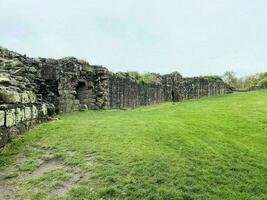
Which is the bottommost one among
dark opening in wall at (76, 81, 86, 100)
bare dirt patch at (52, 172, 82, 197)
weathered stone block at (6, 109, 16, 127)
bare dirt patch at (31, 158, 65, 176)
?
bare dirt patch at (52, 172, 82, 197)

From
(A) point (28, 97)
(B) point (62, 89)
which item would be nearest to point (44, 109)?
(A) point (28, 97)

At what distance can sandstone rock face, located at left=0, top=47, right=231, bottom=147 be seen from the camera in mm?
8891

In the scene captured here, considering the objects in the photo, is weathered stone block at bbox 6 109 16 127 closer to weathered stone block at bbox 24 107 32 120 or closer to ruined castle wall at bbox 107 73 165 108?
weathered stone block at bbox 24 107 32 120

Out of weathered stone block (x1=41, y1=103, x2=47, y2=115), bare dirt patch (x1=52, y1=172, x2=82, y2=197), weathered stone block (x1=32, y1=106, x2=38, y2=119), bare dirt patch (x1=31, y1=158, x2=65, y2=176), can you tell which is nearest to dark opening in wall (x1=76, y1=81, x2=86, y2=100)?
weathered stone block (x1=41, y1=103, x2=47, y2=115)

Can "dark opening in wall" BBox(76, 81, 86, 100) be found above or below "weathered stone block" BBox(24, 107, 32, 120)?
above

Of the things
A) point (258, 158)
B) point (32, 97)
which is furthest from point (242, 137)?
point (32, 97)

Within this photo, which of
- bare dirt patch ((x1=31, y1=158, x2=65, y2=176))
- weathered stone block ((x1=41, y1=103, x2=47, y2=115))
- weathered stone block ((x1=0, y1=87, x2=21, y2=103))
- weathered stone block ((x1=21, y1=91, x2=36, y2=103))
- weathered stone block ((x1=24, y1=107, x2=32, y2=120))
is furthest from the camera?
weathered stone block ((x1=41, y1=103, x2=47, y2=115))

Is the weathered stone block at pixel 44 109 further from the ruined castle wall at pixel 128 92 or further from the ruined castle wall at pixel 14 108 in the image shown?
the ruined castle wall at pixel 128 92

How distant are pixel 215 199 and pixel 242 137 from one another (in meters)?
4.52

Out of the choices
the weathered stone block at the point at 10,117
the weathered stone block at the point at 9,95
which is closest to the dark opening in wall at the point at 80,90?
the weathered stone block at the point at 9,95

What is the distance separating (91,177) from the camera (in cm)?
680

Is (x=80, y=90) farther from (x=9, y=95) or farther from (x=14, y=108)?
(x=9, y=95)

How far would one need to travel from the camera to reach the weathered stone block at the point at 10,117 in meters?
8.31

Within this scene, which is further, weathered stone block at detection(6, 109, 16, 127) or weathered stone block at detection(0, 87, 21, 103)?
weathered stone block at detection(6, 109, 16, 127)
